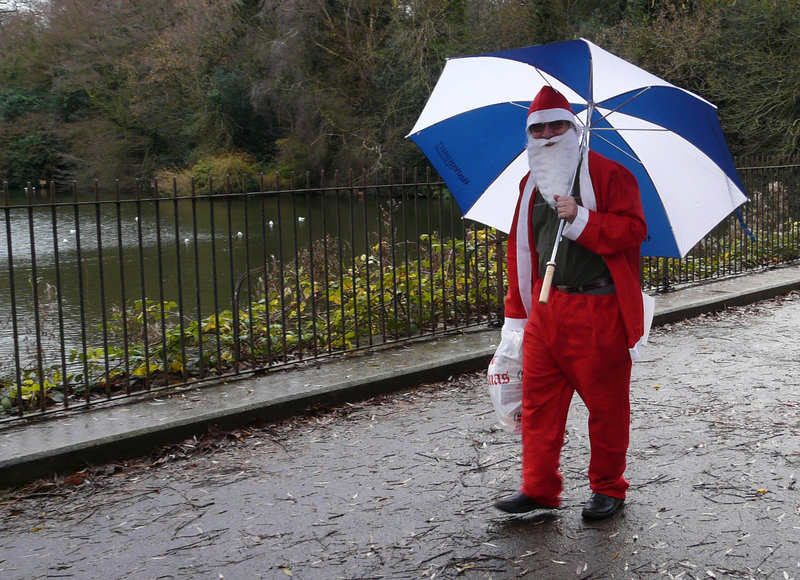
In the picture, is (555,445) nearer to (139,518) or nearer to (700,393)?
(139,518)

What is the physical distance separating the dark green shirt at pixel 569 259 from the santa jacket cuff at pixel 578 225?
15 centimetres

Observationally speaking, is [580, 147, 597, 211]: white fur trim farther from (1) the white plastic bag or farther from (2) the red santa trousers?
(1) the white plastic bag

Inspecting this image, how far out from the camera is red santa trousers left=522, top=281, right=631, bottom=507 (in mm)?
3738

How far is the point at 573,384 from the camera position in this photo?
3857mm

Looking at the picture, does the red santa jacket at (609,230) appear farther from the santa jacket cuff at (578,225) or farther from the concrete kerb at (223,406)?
the concrete kerb at (223,406)

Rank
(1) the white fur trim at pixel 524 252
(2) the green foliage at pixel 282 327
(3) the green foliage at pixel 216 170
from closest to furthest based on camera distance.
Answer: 1. (1) the white fur trim at pixel 524 252
2. (2) the green foliage at pixel 282 327
3. (3) the green foliage at pixel 216 170

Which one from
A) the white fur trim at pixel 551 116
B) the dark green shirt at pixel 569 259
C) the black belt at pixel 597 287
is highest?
the white fur trim at pixel 551 116

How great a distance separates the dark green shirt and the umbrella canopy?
0.49m

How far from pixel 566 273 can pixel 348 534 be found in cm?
154

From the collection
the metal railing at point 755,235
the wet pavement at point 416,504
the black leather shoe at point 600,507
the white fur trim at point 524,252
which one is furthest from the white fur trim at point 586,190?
the metal railing at point 755,235

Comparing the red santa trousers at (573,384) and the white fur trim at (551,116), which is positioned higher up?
the white fur trim at (551,116)

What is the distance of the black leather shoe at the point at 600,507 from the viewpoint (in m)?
3.93

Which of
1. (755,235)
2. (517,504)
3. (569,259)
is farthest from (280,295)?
(755,235)

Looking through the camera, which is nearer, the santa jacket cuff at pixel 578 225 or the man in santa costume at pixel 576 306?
the santa jacket cuff at pixel 578 225
